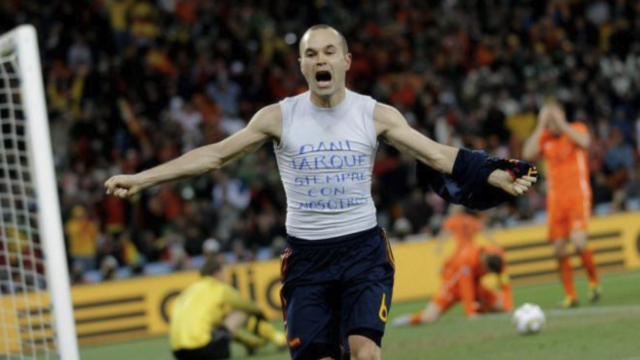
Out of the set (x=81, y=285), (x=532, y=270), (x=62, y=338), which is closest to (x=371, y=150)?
(x=62, y=338)

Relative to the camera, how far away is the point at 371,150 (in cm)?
722

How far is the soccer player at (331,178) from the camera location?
7.08 meters

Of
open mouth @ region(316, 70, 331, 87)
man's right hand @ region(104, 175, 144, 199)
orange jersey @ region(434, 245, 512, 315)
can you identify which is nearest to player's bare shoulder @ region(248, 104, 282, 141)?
open mouth @ region(316, 70, 331, 87)

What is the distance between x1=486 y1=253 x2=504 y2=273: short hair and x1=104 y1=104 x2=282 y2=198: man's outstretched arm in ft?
26.9

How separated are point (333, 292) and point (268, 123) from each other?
3.60 feet

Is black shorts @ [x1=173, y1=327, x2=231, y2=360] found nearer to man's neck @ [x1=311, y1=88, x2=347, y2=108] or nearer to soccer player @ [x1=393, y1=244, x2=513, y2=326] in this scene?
soccer player @ [x1=393, y1=244, x2=513, y2=326]

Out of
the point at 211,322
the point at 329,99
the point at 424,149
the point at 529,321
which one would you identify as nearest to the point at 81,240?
the point at 211,322

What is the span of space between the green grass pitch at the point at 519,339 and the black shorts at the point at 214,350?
40cm

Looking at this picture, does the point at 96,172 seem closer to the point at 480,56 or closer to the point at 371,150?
the point at 480,56

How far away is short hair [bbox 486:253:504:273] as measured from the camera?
15.0 m

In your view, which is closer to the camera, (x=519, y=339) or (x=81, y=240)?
(x=519, y=339)

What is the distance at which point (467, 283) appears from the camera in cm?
1499

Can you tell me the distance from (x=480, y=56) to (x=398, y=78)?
2364mm

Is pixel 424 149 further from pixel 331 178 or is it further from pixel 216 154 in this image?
pixel 216 154
